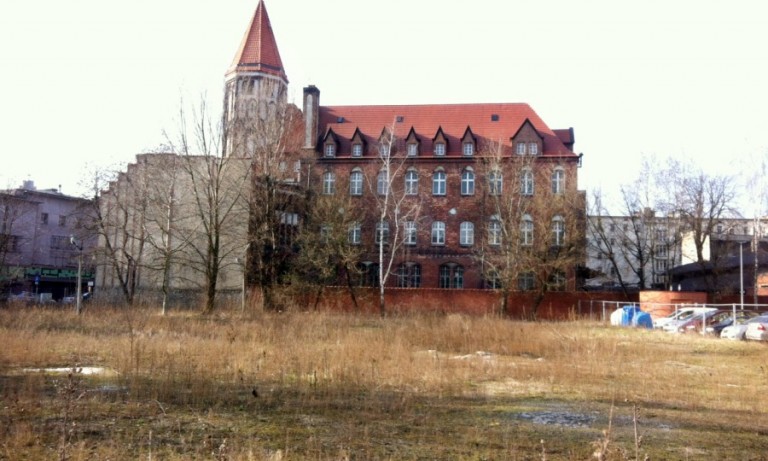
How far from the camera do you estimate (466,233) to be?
50531 millimetres

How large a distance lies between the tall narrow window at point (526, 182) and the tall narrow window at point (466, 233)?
565 cm

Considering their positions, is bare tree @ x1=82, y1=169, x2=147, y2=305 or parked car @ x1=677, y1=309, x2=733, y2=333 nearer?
parked car @ x1=677, y1=309, x2=733, y2=333

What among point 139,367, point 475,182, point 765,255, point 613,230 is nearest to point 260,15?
point 475,182

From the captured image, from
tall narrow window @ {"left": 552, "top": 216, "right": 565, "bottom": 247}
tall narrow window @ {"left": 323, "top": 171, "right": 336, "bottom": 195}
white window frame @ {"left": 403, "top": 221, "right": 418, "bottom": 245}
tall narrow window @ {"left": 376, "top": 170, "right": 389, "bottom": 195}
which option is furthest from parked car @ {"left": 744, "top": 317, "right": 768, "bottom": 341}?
tall narrow window @ {"left": 323, "top": 171, "right": 336, "bottom": 195}

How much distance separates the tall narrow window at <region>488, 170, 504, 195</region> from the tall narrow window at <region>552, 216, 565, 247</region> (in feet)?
17.8

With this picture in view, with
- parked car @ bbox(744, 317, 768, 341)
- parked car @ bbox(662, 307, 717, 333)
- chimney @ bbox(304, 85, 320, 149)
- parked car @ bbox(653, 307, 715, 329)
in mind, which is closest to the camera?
parked car @ bbox(744, 317, 768, 341)

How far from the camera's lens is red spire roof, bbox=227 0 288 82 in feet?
188

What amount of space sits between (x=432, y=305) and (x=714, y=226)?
24694 millimetres

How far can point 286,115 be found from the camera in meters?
41.0

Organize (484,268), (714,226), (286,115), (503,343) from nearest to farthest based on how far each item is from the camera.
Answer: (503,343) < (286,115) < (484,268) < (714,226)

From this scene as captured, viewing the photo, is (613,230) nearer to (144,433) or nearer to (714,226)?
(714,226)

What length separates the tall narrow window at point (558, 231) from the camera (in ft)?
137

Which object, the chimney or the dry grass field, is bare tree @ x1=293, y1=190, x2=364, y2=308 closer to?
the chimney

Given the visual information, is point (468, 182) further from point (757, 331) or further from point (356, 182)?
point (757, 331)
